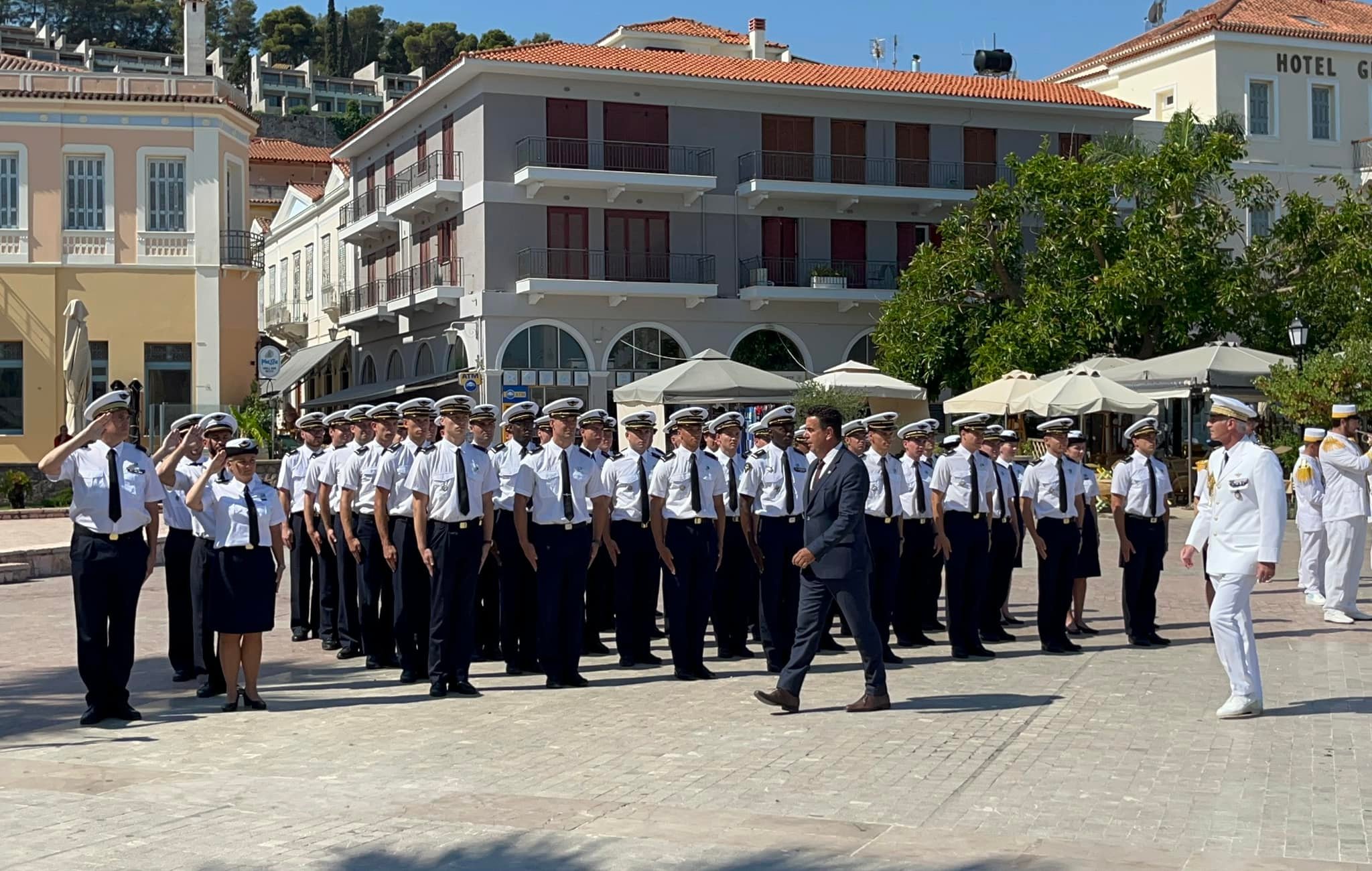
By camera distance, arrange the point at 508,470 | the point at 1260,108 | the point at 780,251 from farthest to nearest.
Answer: the point at 1260,108
the point at 780,251
the point at 508,470

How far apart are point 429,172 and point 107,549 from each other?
1339 inches

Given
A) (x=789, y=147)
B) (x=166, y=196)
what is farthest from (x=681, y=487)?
(x=789, y=147)

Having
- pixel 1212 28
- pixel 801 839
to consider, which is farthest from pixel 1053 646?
pixel 1212 28

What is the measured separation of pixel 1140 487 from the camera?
13.3 meters

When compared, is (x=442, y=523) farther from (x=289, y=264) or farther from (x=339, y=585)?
(x=289, y=264)

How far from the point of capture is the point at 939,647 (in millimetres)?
13273

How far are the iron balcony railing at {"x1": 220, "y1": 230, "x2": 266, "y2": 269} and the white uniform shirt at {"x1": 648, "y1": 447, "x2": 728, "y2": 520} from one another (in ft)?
101

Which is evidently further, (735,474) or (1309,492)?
(1309,492)

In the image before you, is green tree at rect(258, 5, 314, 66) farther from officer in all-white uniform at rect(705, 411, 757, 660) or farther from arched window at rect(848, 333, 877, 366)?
officer in all-white uniform at rect(705, 411, 757, 660)

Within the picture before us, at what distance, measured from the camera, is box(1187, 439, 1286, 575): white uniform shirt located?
9.72m

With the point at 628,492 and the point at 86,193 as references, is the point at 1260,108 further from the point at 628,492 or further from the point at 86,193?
the point at 628,492

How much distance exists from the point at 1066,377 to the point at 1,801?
22.6 metres

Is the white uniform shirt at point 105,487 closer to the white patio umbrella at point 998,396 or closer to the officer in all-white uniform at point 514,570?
the officer in all-white uniform at point 514,570

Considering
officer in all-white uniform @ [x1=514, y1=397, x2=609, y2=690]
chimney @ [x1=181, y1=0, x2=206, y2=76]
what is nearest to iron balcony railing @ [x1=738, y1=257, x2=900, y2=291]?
chimney @ [x1=181, y1=0, x2=206, y2=76]
